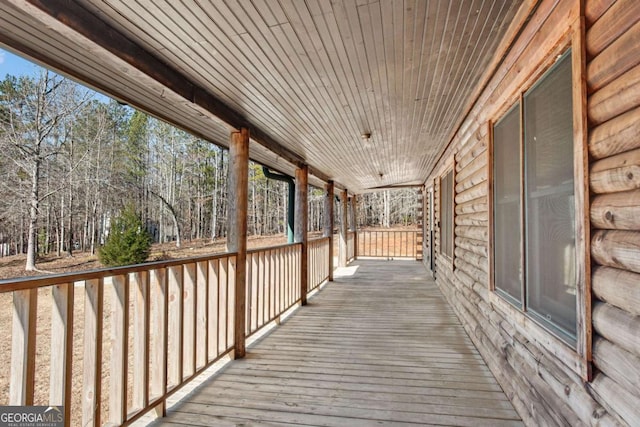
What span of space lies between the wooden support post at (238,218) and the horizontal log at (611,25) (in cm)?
260

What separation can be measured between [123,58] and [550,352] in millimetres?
2747

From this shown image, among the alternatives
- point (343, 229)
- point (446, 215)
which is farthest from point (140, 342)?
point (343, 229)

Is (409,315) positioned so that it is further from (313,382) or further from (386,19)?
(386,19)

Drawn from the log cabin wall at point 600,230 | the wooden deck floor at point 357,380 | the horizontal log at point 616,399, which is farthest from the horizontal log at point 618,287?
the wooden deck floor at point 357,380

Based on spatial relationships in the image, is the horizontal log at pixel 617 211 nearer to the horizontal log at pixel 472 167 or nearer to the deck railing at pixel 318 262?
the horizontal log at pixel 472 167

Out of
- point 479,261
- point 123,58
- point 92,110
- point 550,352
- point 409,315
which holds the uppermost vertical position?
point 92,110

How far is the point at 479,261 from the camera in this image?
304 cm

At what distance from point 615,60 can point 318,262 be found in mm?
5577

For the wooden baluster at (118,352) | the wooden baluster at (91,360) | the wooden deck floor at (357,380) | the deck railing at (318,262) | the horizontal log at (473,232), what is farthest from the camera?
the deck railing at (318,262)

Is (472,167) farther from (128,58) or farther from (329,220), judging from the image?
(329,220)

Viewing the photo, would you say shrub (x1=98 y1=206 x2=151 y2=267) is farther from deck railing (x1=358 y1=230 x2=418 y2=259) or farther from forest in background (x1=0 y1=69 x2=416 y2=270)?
deck railing (x1=358 y1=230 x2=418 y2=259)

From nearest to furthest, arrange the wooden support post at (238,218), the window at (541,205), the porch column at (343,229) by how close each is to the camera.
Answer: the window at (541,205) < the wooden support post at (238,218) < the porch column at (343,229)

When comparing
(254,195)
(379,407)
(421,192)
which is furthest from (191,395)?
(254,195)

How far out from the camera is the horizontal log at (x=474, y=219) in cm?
284
